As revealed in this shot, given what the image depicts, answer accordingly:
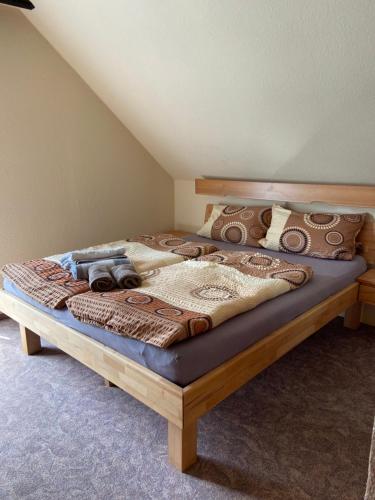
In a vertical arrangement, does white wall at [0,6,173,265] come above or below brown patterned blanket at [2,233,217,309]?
above

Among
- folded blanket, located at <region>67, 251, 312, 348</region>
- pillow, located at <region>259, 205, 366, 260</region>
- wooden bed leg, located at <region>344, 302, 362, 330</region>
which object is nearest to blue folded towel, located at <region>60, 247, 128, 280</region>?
folded blanket, located at <region>67, 251, 312, 348</region>

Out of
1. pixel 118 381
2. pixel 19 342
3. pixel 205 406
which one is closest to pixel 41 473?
pixel 118 381

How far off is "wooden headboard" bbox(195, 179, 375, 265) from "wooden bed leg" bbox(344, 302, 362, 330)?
34cm

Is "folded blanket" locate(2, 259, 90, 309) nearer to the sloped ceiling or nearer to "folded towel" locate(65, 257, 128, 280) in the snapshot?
"folded towel" locate(65, 257, 128, 280)

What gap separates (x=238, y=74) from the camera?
2.38 metres

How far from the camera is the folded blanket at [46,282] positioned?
2.05 m

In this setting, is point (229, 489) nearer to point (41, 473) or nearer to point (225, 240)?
point (41, 473)

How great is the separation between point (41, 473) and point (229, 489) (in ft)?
2.44

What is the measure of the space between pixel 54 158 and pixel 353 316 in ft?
8.22

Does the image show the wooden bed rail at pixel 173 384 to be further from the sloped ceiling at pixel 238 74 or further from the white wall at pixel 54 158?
the sloped ceiling at pixel 238 74

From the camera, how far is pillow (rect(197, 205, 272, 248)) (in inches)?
123

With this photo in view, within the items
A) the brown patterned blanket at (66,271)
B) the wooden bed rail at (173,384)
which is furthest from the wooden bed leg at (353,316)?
the brown patterned blanket at (66,271)

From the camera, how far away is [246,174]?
3385 millimetres

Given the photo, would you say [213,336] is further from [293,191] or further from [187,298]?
[293,191]
